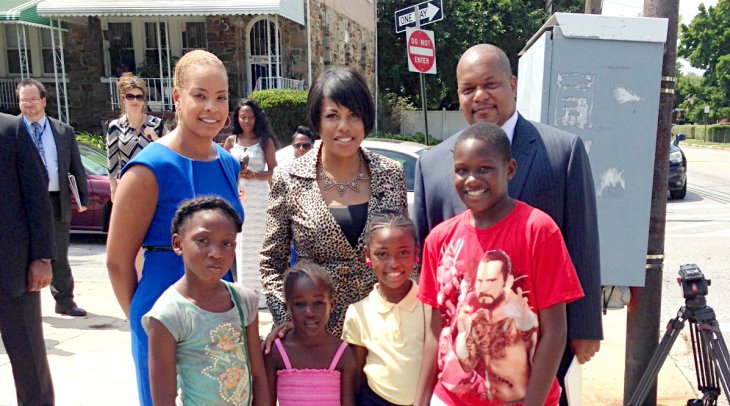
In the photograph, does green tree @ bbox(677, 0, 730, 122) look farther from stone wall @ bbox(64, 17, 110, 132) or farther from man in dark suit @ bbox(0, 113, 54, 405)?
man in dark suit @ bbox(0, 113, 54, 405)

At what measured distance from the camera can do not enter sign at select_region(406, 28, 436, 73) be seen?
8961 millimetres

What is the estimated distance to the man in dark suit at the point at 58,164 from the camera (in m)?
5.92

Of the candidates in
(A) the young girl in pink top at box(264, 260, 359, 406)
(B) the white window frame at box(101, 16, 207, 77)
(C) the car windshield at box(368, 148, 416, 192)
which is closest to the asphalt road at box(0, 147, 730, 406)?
(A) the young girl in pink top at box(264, 260, 359, 406)

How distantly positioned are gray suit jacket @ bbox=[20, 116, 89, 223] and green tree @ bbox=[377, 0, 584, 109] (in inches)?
837

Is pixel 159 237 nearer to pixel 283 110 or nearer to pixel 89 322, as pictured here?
pixel 89 322

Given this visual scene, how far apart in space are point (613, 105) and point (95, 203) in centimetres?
788

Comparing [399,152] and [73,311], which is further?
[399,152]

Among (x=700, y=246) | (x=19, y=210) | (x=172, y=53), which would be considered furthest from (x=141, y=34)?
(x=19, y=210)

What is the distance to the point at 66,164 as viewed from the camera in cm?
601

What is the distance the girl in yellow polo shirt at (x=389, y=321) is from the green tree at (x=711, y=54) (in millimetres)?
52043

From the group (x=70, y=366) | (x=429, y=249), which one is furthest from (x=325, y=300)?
(x=70, y=366)

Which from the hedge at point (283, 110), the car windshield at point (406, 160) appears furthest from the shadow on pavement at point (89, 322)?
the hedge at point (283, 110)

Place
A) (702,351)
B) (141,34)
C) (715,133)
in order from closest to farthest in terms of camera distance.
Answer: (702,351) → (141,34) → (715,133)

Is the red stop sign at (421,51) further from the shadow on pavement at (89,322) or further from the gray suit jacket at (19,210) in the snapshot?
the gray suit jacket at (19,210)
